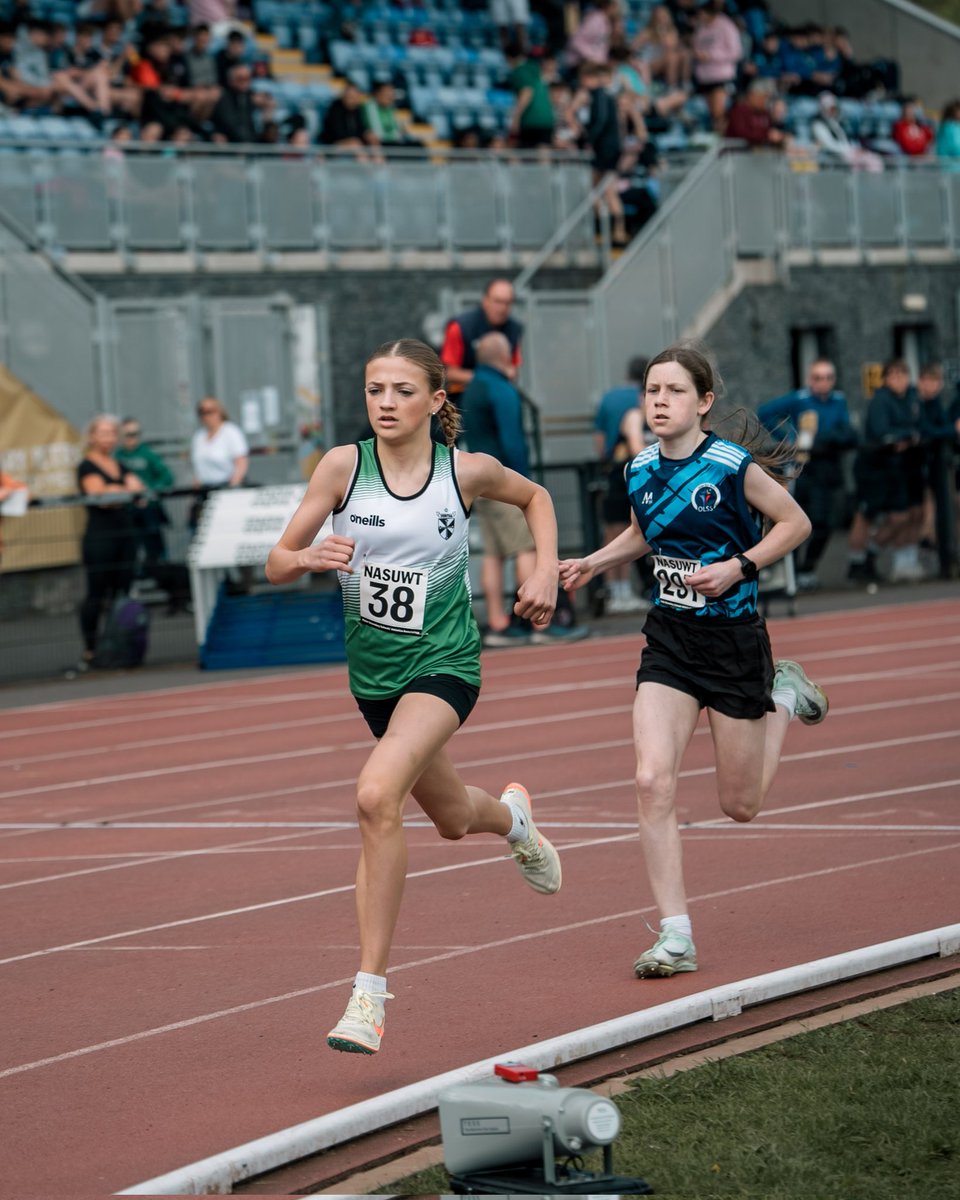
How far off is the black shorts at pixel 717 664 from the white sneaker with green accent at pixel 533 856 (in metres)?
0.60

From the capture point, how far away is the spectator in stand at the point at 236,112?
23.9 m

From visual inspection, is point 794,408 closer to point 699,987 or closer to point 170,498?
point 170,498

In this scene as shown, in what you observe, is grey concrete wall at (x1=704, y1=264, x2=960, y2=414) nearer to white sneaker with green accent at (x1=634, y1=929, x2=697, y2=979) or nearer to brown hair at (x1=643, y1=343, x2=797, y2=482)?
brown hair at (x1=643, y1=343, x2=797, y2=482)

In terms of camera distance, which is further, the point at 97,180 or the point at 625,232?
the point at 625,232

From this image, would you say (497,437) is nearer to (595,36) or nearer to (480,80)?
(480,80)

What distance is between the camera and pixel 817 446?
20.5 meters

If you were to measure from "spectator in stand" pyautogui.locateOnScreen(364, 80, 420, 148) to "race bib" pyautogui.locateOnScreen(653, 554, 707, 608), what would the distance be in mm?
19212

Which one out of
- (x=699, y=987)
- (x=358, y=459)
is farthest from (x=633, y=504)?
(x=699, y=987)

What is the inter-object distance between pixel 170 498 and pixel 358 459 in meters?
11.7

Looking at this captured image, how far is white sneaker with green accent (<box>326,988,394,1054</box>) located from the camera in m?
5.43

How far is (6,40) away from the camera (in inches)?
944

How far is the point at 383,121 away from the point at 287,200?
2.64 meters

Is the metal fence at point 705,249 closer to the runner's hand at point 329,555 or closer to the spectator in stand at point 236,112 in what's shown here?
the spectator in stand at point 236,112

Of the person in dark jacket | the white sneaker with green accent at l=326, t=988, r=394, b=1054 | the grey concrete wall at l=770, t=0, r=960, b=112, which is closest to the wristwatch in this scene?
the white sneaker with green accent at l=326, t=988, r=394, b=1054
